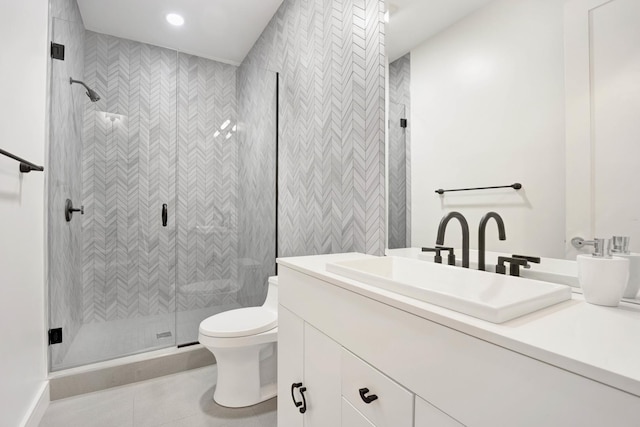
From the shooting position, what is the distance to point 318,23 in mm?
1818

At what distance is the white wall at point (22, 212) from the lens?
124 cm

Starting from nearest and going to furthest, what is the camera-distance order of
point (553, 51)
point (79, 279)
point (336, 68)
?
point (553, 51) → point (336, 68) → point (79, 279)

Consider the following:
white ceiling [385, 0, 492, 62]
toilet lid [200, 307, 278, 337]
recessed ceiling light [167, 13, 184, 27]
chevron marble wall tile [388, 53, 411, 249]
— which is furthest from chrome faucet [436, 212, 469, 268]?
recessed ceiling light [167, 13, 184, 27]

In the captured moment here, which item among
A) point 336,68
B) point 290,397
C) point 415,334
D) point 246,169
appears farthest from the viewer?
point 246,169

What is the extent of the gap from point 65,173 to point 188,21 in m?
1.55

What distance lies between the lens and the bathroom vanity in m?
0.43

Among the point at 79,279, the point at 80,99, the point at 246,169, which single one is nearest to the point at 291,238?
the point at 246,169

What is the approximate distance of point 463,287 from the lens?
0.96 metres

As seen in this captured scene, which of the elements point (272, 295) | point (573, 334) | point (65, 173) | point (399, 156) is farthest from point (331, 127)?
point (65, 173)

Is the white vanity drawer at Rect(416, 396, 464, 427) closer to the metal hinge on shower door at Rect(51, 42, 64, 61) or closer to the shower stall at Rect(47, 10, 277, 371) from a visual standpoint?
the shower stall at Rect(47, 10, 277, 371)

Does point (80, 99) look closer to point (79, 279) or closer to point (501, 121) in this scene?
point (79, 279)

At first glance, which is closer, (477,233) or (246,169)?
(477,233)

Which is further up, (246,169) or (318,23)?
(318,23)

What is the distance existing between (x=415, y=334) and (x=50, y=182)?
7.45 feet
